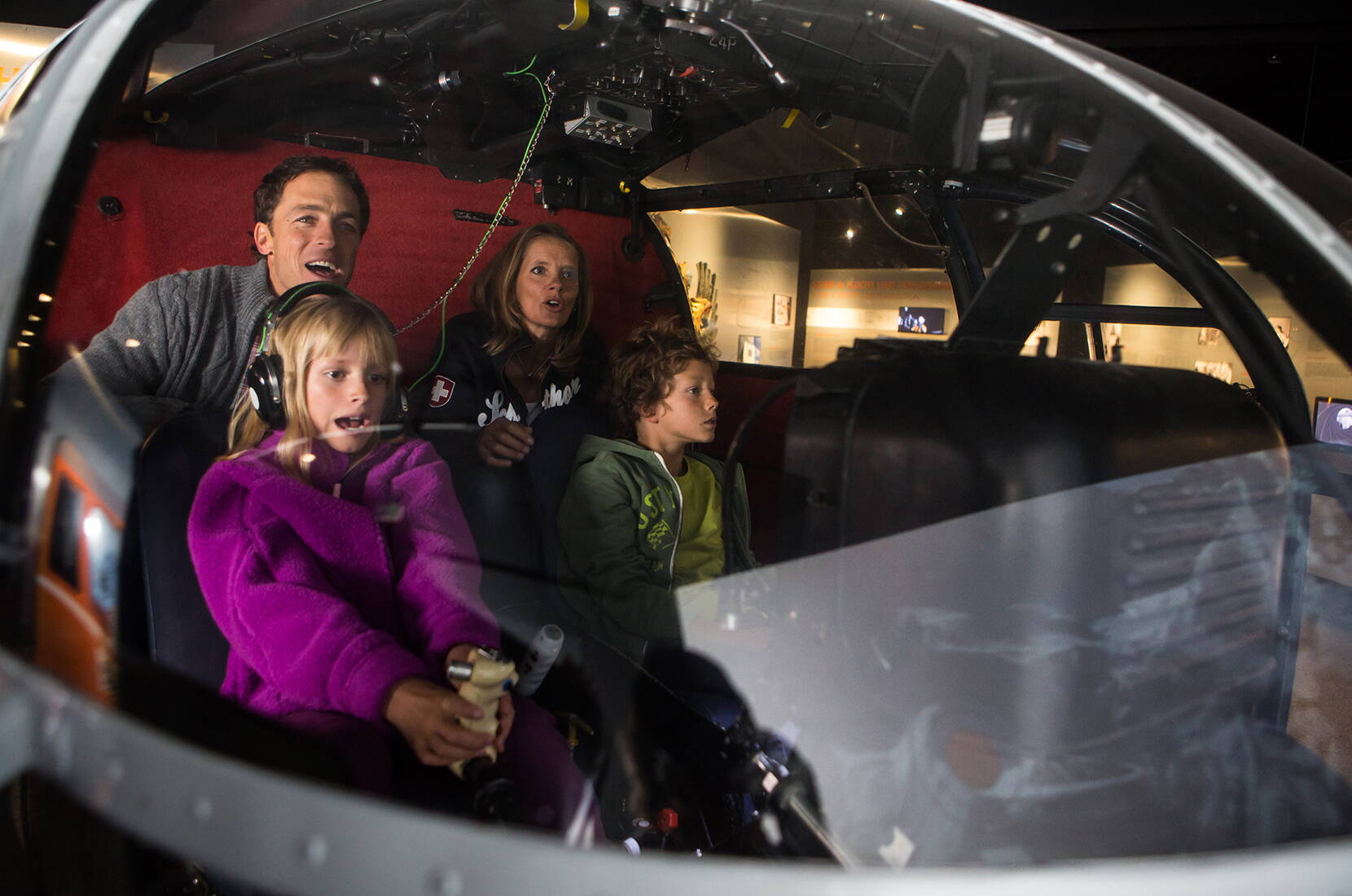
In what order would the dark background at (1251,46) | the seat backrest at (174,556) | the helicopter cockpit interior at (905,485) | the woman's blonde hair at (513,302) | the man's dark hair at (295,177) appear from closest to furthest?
the helicopter cockpit interior at (905,485) < the seat backrest at (174,556) < the man's dark hair at (295,177) < the woman's blonde hair at (513,302) < the dark background at (1251,46)

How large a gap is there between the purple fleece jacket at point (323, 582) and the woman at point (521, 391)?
7.5 inches

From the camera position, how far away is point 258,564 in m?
0.92

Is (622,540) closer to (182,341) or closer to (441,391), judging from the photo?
(441,391)

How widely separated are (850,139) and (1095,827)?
3.88 ft

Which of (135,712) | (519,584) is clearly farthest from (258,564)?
(519,584)

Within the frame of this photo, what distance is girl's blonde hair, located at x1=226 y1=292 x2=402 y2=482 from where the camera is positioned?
3.15 ft

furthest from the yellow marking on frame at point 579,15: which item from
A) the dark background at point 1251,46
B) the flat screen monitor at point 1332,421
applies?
the dark background at point 1251,46

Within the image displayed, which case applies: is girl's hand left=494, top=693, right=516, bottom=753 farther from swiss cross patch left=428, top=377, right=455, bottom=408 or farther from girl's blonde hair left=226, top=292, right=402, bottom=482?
swiss cross patch left=428, top=377, right=455, bottom=408

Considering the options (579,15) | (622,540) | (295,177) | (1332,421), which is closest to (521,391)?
(622,540)

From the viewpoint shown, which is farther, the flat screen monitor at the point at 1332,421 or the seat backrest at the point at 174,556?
the flat screen monitor at the point at 1332,421

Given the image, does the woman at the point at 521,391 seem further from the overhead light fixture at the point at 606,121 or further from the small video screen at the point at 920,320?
the small video screen at the point at 920,320

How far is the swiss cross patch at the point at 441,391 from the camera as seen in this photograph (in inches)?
50.7

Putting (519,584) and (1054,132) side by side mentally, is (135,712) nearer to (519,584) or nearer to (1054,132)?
(519,584)

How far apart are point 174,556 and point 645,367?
832 mm
